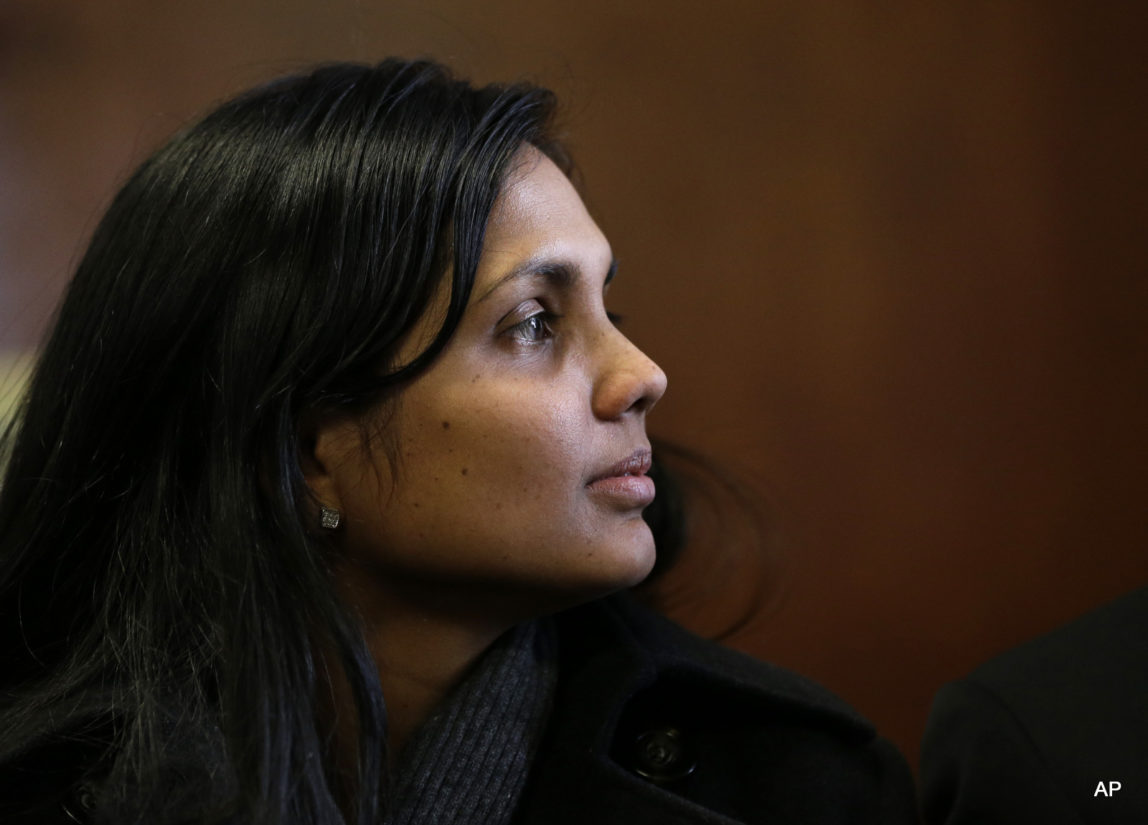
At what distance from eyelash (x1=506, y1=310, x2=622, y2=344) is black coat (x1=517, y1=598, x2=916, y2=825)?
1.16ft

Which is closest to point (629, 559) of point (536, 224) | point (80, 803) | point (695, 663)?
point (695, 663)

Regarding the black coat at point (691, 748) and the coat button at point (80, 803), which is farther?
the black coat at point (691, 748)

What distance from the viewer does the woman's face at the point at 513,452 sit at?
3.17 feet

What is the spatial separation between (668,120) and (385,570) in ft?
2.54

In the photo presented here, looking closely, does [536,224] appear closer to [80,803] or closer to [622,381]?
[622,381]

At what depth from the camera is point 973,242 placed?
141cm

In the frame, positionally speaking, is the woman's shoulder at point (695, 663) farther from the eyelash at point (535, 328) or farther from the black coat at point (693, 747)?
the eyelash at point (535, 328)

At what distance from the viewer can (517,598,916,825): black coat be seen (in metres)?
1.05

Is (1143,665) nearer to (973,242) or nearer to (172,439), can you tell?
(973,242)

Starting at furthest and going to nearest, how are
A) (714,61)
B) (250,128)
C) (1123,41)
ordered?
(714,61)
(1123,41)
(250,128)

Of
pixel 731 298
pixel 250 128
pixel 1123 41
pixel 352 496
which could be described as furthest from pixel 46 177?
pixel 1123 41

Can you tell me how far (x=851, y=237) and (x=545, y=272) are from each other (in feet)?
1.90

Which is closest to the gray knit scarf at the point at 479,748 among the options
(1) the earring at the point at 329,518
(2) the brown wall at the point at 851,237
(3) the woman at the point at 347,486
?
(3) the woman at the point at 347,486

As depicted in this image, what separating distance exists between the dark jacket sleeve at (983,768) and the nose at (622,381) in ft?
1.39
